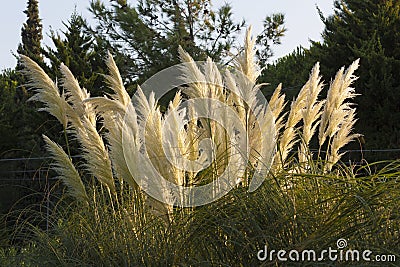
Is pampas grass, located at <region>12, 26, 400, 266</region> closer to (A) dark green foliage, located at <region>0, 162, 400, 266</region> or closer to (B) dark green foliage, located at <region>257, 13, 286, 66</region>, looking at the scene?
(A) dark green foliage, located at <region>0, 162, 400, 266</region>

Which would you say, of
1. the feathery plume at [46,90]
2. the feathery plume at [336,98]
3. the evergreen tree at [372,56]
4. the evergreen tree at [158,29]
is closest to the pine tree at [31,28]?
the evergreen tree at [158,29]

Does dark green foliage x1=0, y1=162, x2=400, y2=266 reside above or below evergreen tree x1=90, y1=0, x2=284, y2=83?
below

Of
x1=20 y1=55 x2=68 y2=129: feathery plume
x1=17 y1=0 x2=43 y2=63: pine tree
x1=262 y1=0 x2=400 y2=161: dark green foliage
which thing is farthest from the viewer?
x1=17 y1=0 x2=43 y2=63: pine tree

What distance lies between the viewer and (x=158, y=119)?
3.30 meters

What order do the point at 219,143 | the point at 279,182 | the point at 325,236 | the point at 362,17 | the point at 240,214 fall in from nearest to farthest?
the point at 325,236 → the point at 240,214 → the point at 279,182 → the point at 219,143 → the point at 362,17

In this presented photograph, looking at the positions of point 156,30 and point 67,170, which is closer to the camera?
point 67,170

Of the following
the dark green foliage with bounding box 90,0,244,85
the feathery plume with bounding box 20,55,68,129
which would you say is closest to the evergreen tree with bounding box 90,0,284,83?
the dark green foliage with bounding box 90,0,244,85

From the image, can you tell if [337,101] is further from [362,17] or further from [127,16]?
[127,16]

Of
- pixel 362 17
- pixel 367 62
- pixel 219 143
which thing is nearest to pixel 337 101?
pixel 219 143

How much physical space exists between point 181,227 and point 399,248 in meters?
1.01

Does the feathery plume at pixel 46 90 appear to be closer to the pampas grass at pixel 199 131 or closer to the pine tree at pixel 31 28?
the pampas grass at pixel 199 131

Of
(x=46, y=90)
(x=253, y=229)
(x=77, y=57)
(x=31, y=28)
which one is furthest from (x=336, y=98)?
(x=31, y=28)

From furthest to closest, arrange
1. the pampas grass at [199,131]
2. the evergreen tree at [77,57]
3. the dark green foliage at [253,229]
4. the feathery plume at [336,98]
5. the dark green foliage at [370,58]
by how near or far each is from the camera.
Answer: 1. the evergreen tree at [77,57]
2. the dark green foliage at [370,58]
3. the feathery plume at [336,98]
4. the pampas grass at [199,131]
5. the dark green foliage at [253,229]

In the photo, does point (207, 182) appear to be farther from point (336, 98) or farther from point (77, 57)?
point (77, 57)
